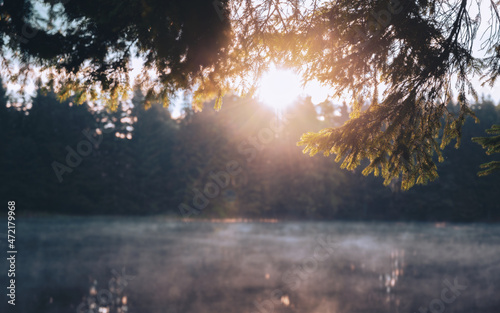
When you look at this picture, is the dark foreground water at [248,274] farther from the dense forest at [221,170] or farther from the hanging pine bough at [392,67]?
the dense forest at [221,170]

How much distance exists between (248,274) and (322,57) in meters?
11.2

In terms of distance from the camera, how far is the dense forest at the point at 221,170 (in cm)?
4184

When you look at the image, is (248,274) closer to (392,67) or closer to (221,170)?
(392,67)

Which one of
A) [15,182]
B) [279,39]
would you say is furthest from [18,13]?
[15,182]

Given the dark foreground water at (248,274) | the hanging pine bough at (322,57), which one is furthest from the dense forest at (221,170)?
the hanging pine bough at (322,57)

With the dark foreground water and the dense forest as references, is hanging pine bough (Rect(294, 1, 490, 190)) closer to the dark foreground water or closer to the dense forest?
the dark foreground water

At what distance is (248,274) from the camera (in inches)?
587

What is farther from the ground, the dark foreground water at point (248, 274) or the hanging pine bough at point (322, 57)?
the hanging pine bough at point (322, 57)

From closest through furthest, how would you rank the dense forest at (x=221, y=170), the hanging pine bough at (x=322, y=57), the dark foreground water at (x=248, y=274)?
the hanging pine bough at (x=322, y=57), the dark foreground water at (x=248, y=274), the dense forest at (x=221, y=170)

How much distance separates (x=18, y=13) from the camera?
15.4 feet

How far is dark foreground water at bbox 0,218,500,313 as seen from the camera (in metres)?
11.3

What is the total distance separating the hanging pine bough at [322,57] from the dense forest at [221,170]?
38442 mm

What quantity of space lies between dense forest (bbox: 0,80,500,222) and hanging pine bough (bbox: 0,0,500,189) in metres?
38.4

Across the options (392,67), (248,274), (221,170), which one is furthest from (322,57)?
(221,170)
